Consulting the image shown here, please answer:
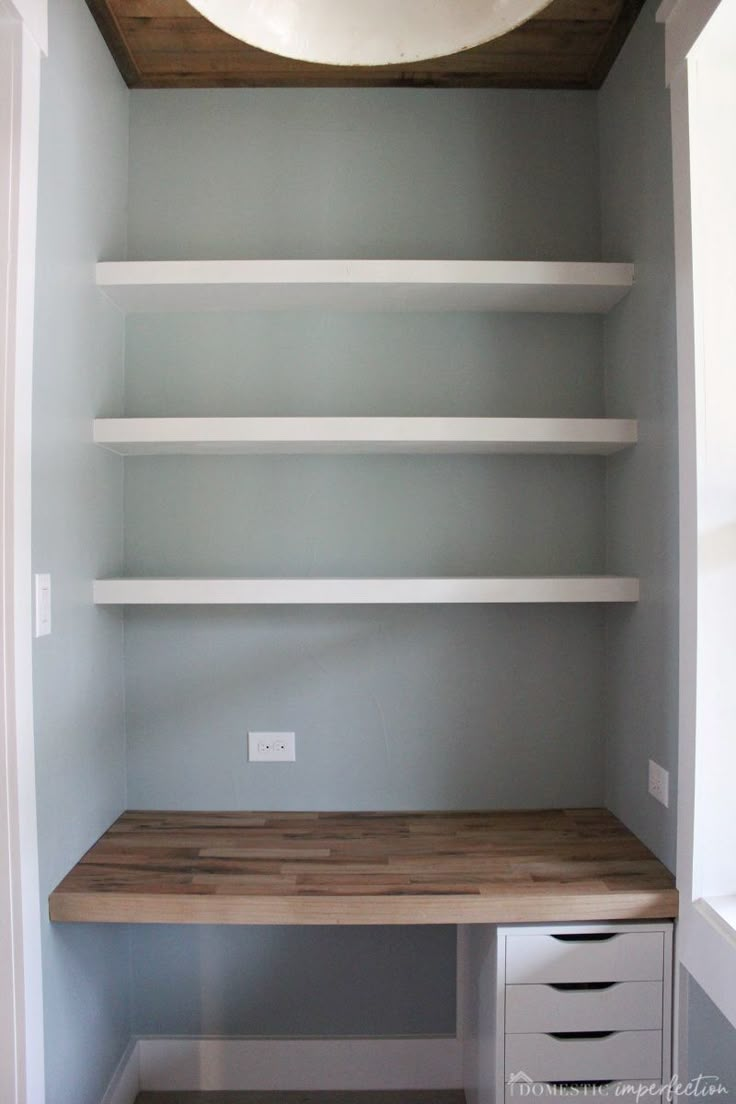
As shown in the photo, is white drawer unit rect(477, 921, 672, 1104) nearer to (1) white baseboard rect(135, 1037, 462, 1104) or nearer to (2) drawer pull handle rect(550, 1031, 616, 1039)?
(2) drawer pull handle rect(550, 1031, 616, 1039)

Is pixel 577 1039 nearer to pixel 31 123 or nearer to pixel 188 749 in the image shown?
pixel 188 749

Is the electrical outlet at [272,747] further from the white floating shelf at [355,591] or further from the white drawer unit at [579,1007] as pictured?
the white drawer unit at [579,1007]

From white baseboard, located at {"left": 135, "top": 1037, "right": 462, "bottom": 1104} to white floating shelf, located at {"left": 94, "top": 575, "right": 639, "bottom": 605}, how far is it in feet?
4.16

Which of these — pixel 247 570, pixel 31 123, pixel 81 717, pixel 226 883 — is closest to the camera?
pixel 31 123

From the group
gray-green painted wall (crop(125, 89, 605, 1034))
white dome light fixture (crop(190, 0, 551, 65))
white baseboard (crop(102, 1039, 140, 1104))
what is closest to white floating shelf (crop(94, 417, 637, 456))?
gray-green painted wall (crop(125, 89, 605, 1034))

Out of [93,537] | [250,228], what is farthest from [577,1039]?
[250,228]

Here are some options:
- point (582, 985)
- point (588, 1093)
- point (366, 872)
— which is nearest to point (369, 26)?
point (366, 872)

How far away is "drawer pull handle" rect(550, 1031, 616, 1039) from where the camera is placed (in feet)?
5.46

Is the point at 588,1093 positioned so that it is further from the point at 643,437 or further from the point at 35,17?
the point at 35,17

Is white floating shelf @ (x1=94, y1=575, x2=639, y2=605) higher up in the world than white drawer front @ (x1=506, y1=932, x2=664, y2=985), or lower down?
higher up

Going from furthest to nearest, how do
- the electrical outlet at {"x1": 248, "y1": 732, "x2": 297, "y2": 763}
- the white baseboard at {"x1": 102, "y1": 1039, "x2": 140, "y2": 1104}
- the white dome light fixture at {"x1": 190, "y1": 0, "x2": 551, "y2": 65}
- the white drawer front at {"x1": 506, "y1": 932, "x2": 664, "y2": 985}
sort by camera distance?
the electrical outlet at {"x1": 248, "y1": 732, "x2": 297, "y2": 763}
the white baseboard at {"x1": 102, "y1": 1039, "x2": 140, "y2": 1104}
the white drawer front at {"x1": 506, "y1": 932, "x2": 664, "y2": 985}
the white dome light fixture at {"x1": 190, "y1": 0, "x2": 551, "y2": 65}

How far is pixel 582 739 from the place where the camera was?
2.12m

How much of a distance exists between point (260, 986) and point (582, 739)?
1119 mm

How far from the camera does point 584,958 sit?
164cm
